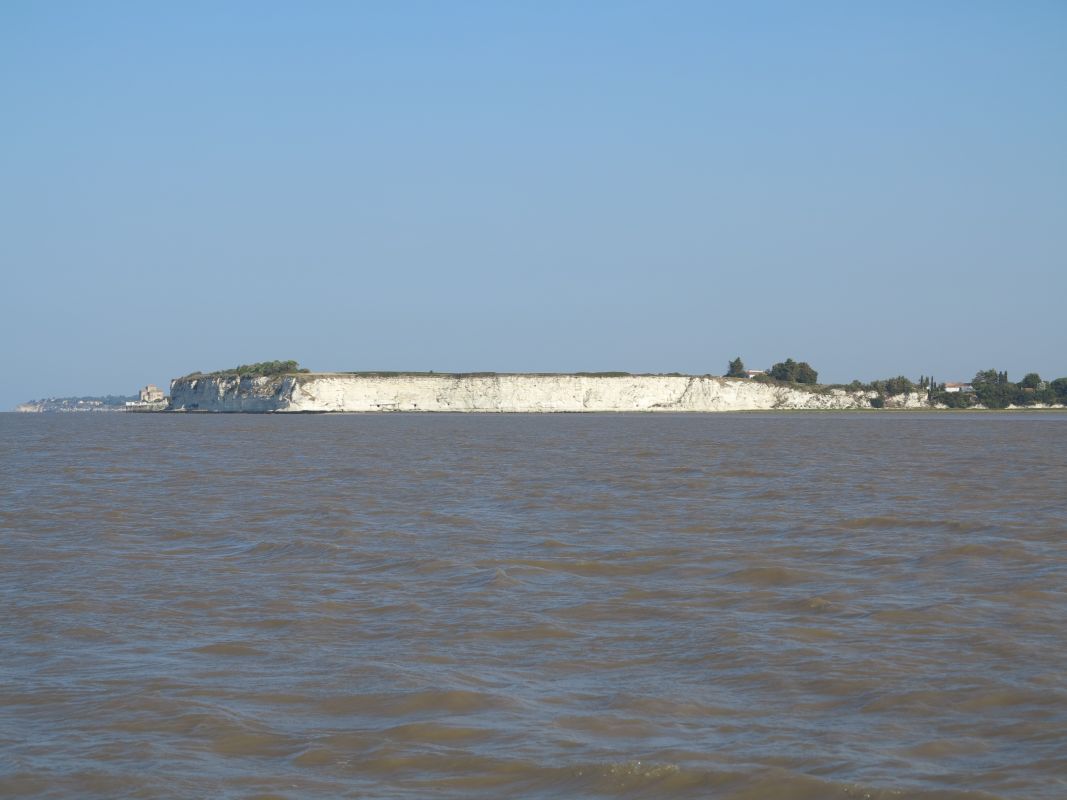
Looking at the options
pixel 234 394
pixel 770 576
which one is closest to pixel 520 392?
pixel 234 394

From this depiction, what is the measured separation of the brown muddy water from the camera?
4.82 m

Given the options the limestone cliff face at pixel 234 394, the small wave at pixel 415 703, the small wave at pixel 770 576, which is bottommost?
the small wave at pixel 415 703

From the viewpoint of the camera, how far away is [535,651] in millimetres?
7008

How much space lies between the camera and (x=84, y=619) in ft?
26.0

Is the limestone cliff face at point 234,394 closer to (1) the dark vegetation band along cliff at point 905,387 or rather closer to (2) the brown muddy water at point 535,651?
(1) the dark vegetation band along cliff at point 905,387

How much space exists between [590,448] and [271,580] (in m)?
25.0

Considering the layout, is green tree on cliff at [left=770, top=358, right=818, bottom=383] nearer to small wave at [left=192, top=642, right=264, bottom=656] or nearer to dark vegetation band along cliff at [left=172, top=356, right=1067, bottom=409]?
dark vegetation band along cliff at [left=172, top=356, right=1067, bottom=409]

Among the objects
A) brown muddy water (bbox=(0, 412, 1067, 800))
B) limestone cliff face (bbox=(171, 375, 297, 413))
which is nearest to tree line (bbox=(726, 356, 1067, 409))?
limestone cliff face (bbox=(171, 375, 297, 413))

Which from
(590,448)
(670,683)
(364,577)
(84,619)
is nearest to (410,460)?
(590,448)

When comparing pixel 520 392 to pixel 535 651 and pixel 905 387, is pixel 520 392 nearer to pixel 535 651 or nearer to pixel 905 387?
pixel 905 387

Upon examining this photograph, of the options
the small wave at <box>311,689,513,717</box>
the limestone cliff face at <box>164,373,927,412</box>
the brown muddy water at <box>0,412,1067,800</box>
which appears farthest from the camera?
the limestone cliff face at <box>164,373,927,412</box>

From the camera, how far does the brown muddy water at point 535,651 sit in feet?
15.8

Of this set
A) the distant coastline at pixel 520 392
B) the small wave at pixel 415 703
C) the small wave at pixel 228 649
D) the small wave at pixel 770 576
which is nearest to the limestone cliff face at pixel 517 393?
the distant coastline at pixel 520 392

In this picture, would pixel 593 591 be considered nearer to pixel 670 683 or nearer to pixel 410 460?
pixel 670 683
